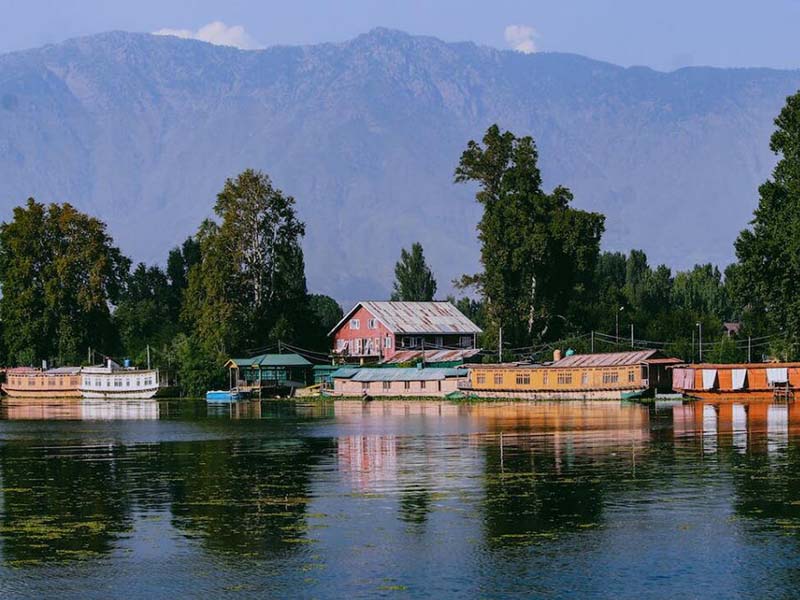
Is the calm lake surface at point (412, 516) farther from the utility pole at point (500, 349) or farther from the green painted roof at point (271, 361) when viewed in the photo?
the green painted roof at point (271, 361)

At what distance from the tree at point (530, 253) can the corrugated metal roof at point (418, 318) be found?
20.3m

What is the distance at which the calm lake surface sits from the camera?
83.1 feet

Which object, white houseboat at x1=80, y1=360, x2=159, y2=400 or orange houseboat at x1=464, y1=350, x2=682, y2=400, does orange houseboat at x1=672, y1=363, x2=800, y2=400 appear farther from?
white houseboat at x1=80, y1=360, x2=159, y2=400

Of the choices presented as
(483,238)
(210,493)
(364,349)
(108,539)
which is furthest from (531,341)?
(108,539)

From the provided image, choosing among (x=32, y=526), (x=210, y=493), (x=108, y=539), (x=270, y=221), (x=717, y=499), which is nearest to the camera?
(x=108, y=539)

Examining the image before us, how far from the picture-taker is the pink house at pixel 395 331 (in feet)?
479

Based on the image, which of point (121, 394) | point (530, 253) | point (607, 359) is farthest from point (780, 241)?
point (121, 394)

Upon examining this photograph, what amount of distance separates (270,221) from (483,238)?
85.1 ft

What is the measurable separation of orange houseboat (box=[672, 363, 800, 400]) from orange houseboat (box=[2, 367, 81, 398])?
237ft

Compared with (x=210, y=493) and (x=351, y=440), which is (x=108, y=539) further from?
(x=351, y=440)

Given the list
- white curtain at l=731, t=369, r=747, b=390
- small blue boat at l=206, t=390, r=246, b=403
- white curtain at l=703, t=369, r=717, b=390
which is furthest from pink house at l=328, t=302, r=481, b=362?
white curtain at l=731, t=369, r=747, b=390

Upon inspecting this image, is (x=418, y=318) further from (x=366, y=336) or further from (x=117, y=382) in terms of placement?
(x=117, y=382)

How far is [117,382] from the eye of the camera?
144 m

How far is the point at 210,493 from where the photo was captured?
39000 mm
